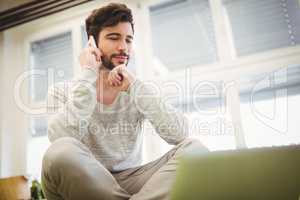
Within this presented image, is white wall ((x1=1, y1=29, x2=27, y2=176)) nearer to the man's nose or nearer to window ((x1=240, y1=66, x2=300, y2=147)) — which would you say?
the man's nose

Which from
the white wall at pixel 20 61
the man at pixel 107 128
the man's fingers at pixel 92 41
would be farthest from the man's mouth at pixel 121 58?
the white wall at pixel 20 61

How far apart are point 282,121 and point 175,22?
35.3 inches

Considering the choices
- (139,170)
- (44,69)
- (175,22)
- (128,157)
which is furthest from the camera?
(44,69)

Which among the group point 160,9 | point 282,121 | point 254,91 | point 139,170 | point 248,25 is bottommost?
point 139,170

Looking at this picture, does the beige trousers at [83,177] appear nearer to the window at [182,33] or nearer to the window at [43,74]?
the window at [182,33]

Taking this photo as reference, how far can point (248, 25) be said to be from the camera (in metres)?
1.69

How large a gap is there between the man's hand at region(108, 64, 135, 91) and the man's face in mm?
183

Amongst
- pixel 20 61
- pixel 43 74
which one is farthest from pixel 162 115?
pixel 20 61

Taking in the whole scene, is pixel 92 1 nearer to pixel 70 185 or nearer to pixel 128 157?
pixel 128 157

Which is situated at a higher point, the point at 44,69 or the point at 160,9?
the point at 160,9

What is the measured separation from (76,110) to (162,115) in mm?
349

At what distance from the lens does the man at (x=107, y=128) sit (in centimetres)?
85

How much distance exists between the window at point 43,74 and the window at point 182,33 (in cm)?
65

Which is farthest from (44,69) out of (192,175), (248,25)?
(192,175)
